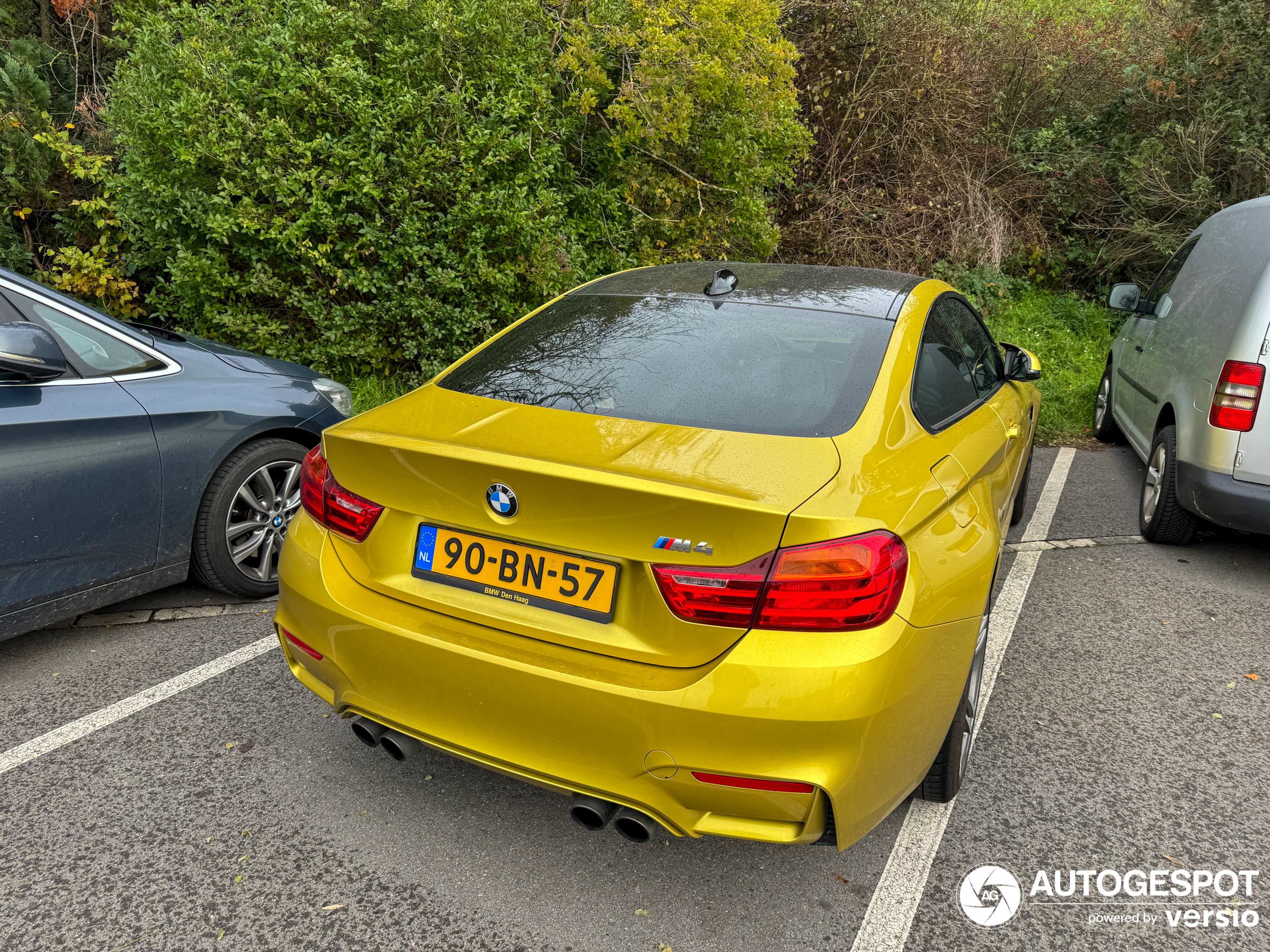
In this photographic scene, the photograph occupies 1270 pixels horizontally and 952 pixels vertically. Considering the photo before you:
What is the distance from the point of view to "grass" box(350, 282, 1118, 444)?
6648mm

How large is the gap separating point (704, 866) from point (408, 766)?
1.00 metres

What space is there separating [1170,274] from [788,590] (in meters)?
5.49

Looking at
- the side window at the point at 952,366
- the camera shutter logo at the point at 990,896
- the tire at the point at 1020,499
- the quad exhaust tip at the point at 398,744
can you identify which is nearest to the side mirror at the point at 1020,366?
the side window at the point at 952,366

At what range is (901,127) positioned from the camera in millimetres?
10883

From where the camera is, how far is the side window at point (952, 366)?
8.89 feet

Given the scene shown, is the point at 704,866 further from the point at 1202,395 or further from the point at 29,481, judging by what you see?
the point at 1202,395

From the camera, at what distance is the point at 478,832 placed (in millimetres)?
2545

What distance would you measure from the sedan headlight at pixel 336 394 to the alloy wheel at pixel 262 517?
15.7 inches

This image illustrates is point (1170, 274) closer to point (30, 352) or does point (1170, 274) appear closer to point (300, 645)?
point (300, 645)

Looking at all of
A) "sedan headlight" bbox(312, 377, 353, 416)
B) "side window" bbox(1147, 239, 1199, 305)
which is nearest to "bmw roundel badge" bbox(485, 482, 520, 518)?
"sedan headlight" bbox(312, 377, 353, 416)

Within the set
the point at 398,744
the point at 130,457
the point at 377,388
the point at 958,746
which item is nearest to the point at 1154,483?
the point at 958,746

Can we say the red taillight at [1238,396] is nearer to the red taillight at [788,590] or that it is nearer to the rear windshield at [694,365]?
the rear windshield at [694,365]

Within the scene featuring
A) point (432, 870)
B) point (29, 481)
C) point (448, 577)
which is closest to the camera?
point (448, 577)

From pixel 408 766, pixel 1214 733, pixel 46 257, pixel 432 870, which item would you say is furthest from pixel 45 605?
pixel 46 257
